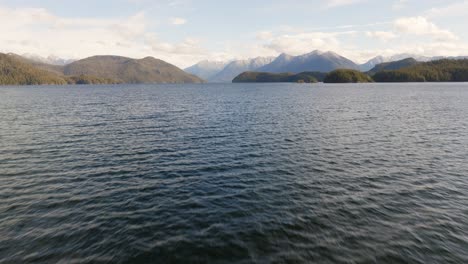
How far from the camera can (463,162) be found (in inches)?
1399

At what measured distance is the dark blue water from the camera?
17891 mm

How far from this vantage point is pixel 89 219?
21.6 m

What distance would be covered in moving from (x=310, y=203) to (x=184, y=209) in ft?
37.9

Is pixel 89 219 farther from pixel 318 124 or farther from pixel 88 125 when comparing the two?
pixel 318 124

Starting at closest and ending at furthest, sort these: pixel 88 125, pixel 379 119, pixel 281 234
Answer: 1. pixel 281 234
2. pixel 88 125
3. pixel 379 119

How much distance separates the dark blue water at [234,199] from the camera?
17.9 metres

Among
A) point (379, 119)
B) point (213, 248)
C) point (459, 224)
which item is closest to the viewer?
point (213, 248)

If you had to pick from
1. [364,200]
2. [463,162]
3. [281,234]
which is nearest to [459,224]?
[364,200]

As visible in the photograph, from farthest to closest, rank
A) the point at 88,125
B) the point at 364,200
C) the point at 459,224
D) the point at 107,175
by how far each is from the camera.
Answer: the point at 88,125, the point at 107,175, the point at 364,200, the point at 459,224

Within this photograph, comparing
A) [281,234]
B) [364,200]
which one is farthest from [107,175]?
[364,200]

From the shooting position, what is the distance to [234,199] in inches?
987

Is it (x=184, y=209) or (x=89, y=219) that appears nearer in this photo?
(x=89, y=219)

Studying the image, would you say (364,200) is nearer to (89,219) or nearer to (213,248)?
(213,248)

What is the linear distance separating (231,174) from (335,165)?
14128 millimetres
